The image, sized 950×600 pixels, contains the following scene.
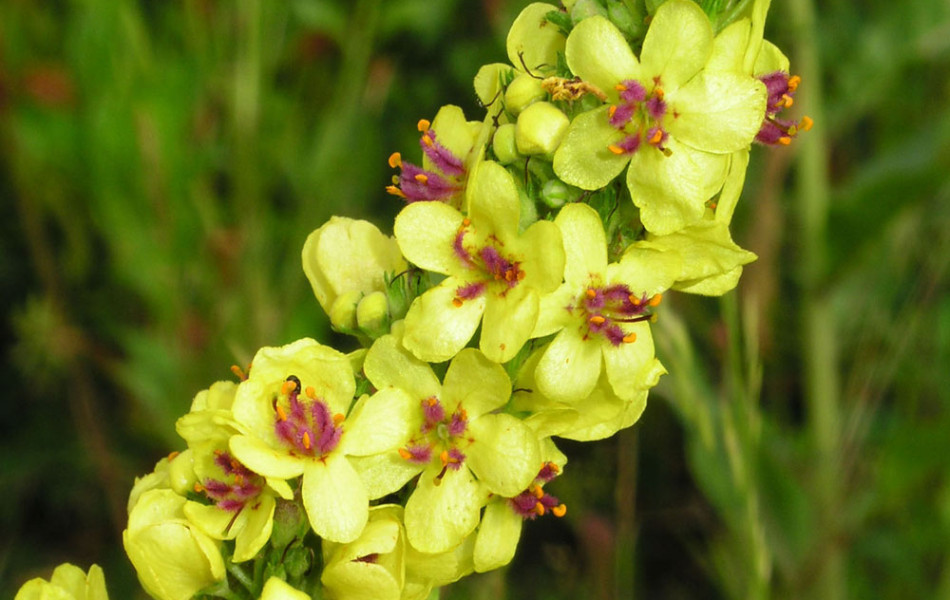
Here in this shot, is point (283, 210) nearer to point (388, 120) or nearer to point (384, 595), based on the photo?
point (388, 120)

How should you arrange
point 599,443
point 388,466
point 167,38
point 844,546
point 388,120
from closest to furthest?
point 388,466 → point 844,546 → point 599,443 → point 167,38 → point 388,120

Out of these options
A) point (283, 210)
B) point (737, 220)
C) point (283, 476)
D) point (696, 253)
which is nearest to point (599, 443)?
point (737, 220)

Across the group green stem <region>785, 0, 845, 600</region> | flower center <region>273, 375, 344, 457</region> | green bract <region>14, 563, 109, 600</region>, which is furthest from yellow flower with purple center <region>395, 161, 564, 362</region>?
green stem <region>785, 0, 845, 600</region>

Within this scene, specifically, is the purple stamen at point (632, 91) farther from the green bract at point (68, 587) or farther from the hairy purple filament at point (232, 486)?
the green bract at point (68, 587)

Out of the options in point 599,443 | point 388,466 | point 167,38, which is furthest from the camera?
point 167,38

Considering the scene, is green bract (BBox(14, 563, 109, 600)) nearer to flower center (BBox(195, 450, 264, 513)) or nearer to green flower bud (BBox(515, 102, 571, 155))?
flower center (BBox(195, 450, 264, 513))

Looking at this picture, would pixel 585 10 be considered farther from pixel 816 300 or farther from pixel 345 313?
pixel 816 300

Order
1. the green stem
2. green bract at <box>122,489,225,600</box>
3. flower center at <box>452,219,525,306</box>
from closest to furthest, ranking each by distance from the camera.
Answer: green bract at <box>122,489,225,600</box> < flower center at <box>452,219,525,306</box> < the green stem
